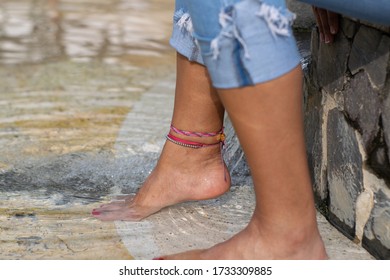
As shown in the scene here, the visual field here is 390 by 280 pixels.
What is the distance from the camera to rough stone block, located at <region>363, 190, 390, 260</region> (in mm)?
1863

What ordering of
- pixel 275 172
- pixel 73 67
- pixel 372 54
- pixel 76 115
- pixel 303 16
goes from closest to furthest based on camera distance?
pixel 275 172
pixel 372 54
pixel 303 16
pixel 76 115
pixel 73 67

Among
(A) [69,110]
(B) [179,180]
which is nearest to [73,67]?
(A) [69,110]

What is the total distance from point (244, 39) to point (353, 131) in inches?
22.1

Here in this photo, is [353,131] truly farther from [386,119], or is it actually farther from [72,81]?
[72,81]

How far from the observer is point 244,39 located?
155 centimetres

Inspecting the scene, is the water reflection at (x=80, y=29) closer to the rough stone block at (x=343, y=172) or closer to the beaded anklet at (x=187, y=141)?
the beaded anklet at (x=187, y=141)

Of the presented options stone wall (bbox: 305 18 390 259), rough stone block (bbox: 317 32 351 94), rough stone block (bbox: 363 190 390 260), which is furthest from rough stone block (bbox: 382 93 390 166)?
rough stone block (bbox: 317 32 351 94)

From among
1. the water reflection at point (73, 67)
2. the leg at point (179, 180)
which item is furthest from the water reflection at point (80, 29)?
the leg at point (179, 180)

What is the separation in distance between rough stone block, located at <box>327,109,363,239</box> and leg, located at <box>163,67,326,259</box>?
26 cm

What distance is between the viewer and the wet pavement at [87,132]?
2.10 m

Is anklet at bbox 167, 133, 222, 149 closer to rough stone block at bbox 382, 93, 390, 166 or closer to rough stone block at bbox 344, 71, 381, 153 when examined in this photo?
rough stone block at bbox 344, 71, 381, 153

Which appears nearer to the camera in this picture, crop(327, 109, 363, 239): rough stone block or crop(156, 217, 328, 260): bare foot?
crop(156, 217, 328, 260): bare foot
